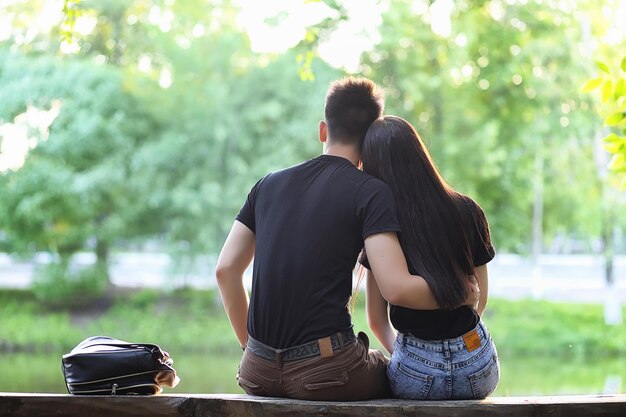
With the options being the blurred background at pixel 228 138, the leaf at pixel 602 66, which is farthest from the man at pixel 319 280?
the blurred background at pixel 228 138

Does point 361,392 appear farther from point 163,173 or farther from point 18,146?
point 18,146

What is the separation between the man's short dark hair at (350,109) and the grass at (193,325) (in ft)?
29.9

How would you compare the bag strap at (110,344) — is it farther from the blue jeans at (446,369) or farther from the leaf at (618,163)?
the leaf at (618,163)

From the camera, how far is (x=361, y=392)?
2051 millimetres

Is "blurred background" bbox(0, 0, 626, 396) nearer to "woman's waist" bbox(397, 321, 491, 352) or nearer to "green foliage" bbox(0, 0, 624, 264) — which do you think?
"green foliage" bbox(0, 0, 624, 264)

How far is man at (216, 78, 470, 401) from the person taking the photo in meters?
1.98

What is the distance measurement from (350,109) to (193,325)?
383 inches

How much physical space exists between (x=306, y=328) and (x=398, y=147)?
495 millimetres

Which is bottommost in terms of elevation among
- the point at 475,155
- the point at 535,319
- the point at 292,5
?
the point at 535,319

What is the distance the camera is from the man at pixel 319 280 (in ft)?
6.49

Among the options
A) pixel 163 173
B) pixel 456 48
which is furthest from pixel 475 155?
pixel 163 173

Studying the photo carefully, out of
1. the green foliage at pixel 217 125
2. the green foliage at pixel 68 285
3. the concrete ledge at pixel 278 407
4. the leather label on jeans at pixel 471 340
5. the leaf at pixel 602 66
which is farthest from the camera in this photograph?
the green foliage at pixel 68 285

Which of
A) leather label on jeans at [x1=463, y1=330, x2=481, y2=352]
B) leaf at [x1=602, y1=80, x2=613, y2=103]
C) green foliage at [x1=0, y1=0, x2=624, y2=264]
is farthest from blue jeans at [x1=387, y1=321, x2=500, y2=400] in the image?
green foliage at [x1=0, y1=0, x2=624, y2=264]

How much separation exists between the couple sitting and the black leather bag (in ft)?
0.74
